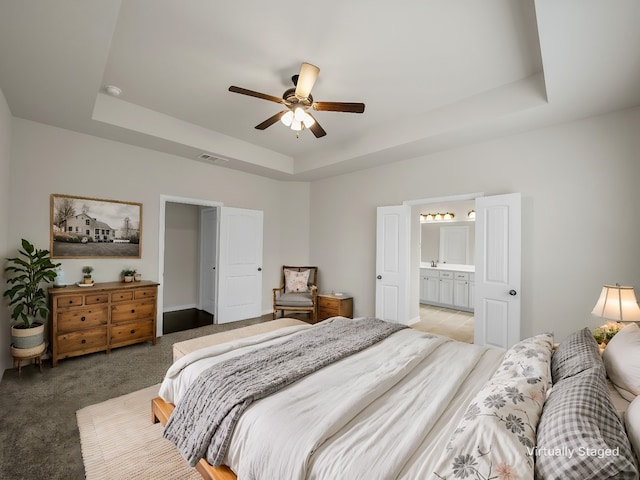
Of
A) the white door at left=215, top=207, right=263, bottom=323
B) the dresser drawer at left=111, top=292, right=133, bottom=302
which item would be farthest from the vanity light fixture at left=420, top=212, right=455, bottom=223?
the dresser drawer at left=111, top=292, right=133, bottom=302

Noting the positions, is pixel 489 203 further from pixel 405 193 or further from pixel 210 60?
pixel 210 60

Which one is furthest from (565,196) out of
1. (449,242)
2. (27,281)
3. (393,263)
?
(27,281)

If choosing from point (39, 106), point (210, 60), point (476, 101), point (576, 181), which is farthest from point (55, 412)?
point (576, 181)

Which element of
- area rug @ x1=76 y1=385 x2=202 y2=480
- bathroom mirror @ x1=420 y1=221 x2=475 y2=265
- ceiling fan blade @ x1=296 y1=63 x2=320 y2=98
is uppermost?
ceiling fan blade @ x1=296 y1=63 x2=320 y2=98

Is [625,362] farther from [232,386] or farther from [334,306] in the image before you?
[334,306]

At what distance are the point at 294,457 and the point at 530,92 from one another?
11.7ft

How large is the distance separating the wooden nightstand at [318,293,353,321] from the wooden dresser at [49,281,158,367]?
2.58 meters

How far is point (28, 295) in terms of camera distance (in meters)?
3.01

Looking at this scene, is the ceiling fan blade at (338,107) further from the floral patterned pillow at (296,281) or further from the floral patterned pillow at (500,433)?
the floral patterned pillow at (296,281)

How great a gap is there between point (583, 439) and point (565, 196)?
124 inches

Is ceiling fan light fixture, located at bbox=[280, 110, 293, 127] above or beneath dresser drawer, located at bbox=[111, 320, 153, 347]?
above

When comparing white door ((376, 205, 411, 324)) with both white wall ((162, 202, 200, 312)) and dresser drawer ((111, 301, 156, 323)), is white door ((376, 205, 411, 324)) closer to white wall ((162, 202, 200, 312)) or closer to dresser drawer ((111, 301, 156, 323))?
dresser drawer ((111, 301, 156, 323))

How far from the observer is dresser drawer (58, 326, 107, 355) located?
3.22 metres

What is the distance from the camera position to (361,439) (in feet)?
3.83
